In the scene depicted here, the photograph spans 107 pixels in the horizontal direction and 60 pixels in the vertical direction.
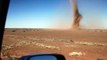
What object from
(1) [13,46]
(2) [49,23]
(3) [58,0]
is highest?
(3) [58,0]

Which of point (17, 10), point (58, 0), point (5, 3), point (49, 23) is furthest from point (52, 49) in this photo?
point (5, 3)

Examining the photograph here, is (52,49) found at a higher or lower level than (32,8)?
lower

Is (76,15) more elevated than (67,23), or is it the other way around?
(76,15)

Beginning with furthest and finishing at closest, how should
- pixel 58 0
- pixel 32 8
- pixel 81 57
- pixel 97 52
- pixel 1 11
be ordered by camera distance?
pixel 32 8, pixel 58 0, pixel 97 52, pixel 81 57, pixel 1 11

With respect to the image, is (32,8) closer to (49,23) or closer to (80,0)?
(49,23)

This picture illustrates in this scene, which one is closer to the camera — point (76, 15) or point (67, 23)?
point (76, 15)

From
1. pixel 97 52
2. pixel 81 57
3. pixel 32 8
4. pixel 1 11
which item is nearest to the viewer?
pixel 1 11

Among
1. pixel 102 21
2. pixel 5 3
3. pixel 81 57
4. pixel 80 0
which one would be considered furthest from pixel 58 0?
pixel 5 3

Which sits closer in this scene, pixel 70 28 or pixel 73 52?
pixel 73 52

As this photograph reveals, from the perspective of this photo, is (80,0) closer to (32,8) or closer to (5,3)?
(32,8)

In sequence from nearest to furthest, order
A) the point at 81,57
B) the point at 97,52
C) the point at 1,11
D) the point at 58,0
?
the point at 1,11 → the point at 81,57 → the point at 97,52 → the point at 58,0
